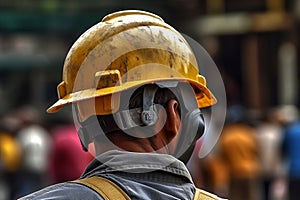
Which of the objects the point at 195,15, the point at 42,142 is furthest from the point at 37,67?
the point at 42,142

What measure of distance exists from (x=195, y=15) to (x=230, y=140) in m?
11.7

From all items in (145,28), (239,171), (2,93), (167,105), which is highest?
(145,28)

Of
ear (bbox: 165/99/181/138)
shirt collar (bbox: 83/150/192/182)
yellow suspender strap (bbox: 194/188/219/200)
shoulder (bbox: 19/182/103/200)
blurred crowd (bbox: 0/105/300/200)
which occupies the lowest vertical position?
blurred crowd (bbox: 0/105/300/200)

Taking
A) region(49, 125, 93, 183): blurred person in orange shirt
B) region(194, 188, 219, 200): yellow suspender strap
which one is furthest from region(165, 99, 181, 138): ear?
region(49, 125, 93, 183): blurred person in orange shirt

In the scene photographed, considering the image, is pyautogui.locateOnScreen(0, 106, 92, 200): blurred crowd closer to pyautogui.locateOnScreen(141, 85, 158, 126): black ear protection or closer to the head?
the head

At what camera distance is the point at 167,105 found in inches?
107

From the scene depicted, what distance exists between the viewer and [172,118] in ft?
8.91

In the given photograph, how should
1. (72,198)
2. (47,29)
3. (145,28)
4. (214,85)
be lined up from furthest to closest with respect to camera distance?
(47,29) < (214,85) < (145,28) < (72,198)

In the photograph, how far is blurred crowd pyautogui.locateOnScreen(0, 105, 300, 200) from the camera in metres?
12.5

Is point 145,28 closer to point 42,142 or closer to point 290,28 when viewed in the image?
point 42,142

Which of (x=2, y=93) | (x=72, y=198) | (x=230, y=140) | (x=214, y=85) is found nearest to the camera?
(x=72, y=198)

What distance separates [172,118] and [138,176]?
182 millimetres

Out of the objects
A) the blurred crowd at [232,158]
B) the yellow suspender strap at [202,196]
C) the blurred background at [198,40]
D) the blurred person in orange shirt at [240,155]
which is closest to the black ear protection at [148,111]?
the yellow suspender strap at [202,196]

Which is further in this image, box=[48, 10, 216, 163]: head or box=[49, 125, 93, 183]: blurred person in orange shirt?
box=[49, 125, 93, 183]: blurred person in orange shirt
